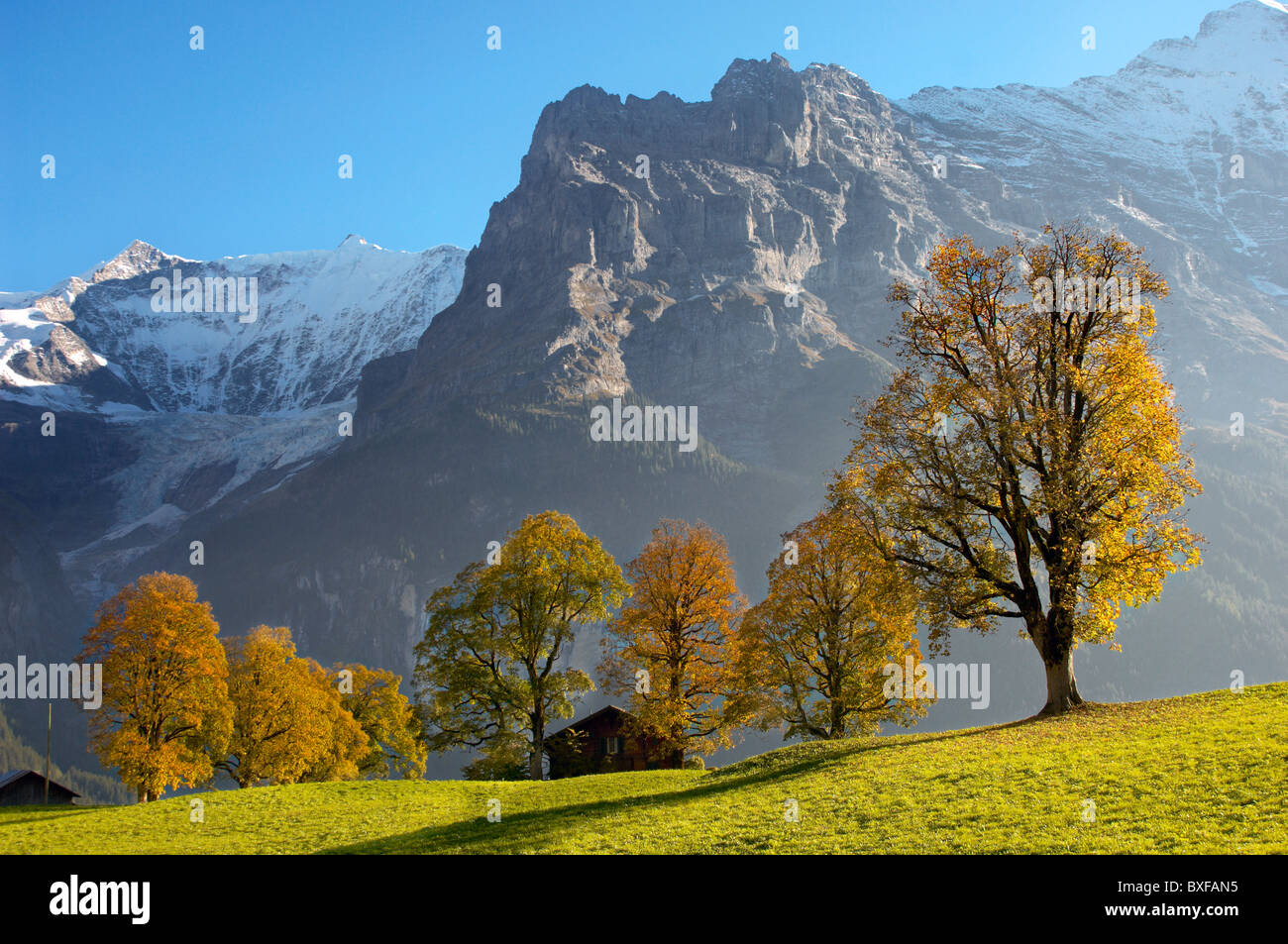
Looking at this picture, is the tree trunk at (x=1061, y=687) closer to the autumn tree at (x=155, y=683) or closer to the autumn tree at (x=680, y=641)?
the autumn tree at (x=680, y=641)

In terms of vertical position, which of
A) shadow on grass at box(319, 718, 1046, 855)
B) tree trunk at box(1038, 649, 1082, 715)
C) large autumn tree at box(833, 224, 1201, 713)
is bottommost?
shadow on grass at box(319, 718, 1046, 855)

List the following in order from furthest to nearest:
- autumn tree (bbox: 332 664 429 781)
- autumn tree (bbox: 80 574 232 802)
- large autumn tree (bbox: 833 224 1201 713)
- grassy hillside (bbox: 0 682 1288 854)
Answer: autumn tree (bbox: 332 664 429 781) < autumn tree (bbox: 80 574 232 802) < large autumn tree (bbox: 833 224 1201 713) < grassy hillside (bbox: 0 682 1288 854)

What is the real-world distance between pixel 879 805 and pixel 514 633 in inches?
1314

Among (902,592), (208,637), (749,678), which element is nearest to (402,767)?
(208,637)

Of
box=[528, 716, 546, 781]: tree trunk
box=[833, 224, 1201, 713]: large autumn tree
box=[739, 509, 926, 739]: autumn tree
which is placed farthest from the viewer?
box=[528, 716, 546, 781]: tree trunk

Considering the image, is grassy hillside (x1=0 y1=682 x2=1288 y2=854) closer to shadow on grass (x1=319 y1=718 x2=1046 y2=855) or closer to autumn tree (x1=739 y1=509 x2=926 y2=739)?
shadow on grass (x1=319 y1=718 x2=1046 y2=855)

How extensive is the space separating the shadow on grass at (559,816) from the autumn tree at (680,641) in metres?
13.3

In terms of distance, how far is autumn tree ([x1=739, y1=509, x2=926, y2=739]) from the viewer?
45.2 m

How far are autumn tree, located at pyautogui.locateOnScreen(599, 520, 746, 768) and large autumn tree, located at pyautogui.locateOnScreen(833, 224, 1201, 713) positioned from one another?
16676 millimetres

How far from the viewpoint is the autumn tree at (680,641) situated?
49344mm

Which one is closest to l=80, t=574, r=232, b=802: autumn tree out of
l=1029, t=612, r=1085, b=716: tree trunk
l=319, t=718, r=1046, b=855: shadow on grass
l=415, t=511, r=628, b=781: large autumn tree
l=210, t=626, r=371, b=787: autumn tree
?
l=210, t=626, r=371, b=787: autumn tree

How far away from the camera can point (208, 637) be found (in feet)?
173

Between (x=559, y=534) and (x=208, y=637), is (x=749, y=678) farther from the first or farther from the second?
(x=208, y=637)
